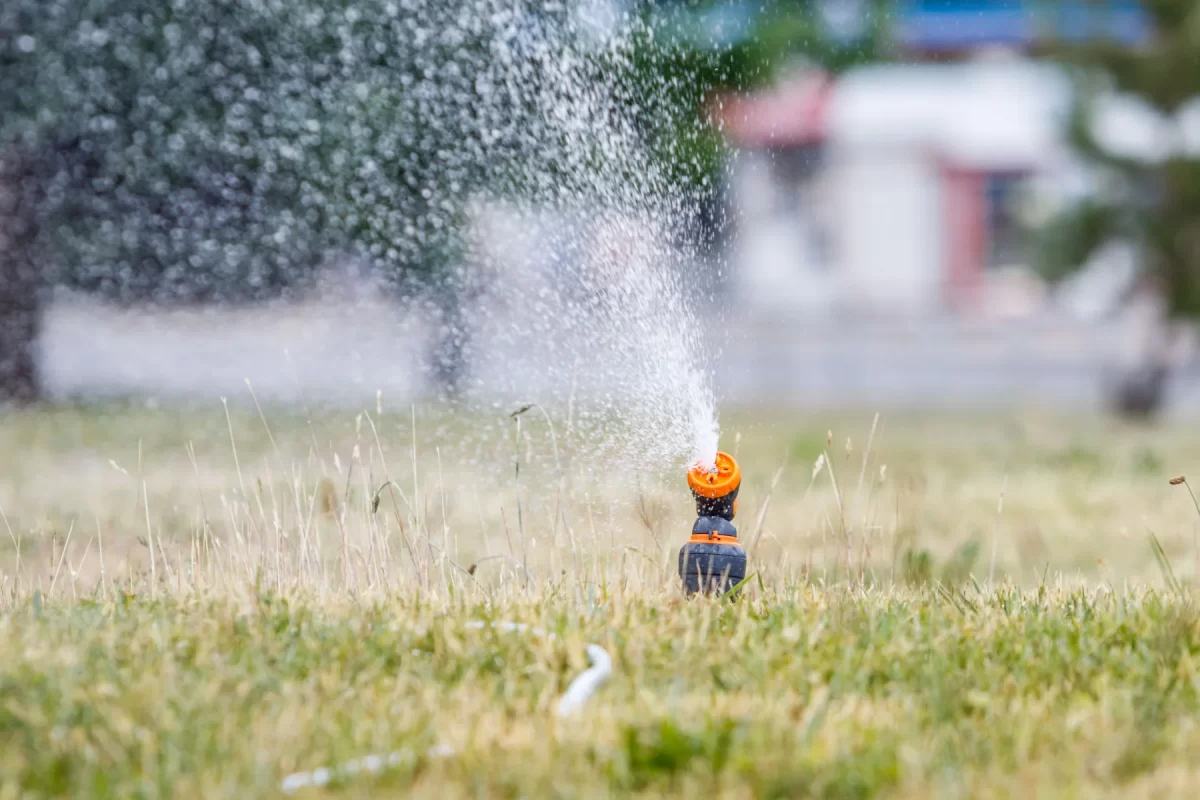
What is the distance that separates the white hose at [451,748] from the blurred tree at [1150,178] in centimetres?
1145

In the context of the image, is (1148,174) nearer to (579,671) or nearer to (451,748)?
(579,671)

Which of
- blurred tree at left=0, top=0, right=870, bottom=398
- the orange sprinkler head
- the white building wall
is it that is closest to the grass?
the orange sprinkler head

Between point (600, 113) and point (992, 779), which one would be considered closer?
point (992, 779)

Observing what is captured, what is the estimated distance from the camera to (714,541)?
11.8 ft

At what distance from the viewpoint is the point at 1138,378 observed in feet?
45.8

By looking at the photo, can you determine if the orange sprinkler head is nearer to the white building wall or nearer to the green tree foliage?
the green tree foliage

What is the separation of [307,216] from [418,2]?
2479 millimetres

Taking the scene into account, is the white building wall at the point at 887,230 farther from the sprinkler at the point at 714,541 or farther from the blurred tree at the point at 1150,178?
the sprinkler at the point at 714,541

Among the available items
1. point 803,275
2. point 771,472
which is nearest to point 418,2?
point 771,472

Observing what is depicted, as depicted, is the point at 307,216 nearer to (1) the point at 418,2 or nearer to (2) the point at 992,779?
(1) the point at 418,2

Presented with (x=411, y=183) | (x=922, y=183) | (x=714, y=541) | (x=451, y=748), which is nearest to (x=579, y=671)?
(x=451, y=748)

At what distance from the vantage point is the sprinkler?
11.8 feet

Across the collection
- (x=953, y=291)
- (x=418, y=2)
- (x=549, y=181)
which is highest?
(x=418, y=2)

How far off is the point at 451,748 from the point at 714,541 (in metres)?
1.28
